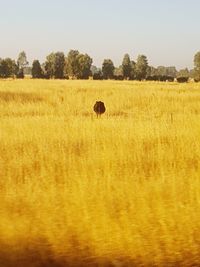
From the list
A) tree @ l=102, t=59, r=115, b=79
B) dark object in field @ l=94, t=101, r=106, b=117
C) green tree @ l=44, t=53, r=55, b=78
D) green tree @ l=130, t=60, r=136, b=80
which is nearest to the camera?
dark object in field @ l=94, t=101, r=106, b=117

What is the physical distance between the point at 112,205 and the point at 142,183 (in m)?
0.78

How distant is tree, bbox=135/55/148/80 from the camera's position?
107625 mm

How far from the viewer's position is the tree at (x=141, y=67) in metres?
108

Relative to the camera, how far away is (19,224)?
427 cm

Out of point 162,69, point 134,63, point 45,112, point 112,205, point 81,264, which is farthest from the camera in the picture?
point 162,69

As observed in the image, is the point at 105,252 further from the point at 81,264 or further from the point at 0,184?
the point at 0,184

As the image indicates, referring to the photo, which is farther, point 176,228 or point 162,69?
point 162,69

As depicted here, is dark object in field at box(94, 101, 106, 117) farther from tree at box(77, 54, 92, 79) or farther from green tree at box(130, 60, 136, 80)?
green tree at box(130, 60, 136, 80)

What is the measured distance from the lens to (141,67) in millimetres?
108625

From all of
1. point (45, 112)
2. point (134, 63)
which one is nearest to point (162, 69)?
point (134, 63)

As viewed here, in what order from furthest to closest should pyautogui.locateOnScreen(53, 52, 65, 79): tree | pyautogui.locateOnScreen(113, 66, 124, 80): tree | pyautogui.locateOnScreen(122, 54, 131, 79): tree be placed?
pyautogui.locateOnScreen(122, 54, 131, 79): tree, pyautogui.locateOnScreen(53, 52, 65, 79): tree, pyautogui.locateOnScreen(113, 66, 124, 80): tree

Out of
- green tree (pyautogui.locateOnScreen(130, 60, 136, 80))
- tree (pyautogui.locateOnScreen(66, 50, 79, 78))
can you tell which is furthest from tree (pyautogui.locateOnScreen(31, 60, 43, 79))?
green tree (pyautogui.locateOnScreen(130, 60, 136, 80))

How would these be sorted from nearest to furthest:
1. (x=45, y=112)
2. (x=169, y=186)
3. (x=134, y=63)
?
1. (x=169, y=186)
2. (x=45, y=112)
3. (x=134, y=63)

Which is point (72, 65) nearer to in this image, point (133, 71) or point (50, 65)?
point (50, 65)
